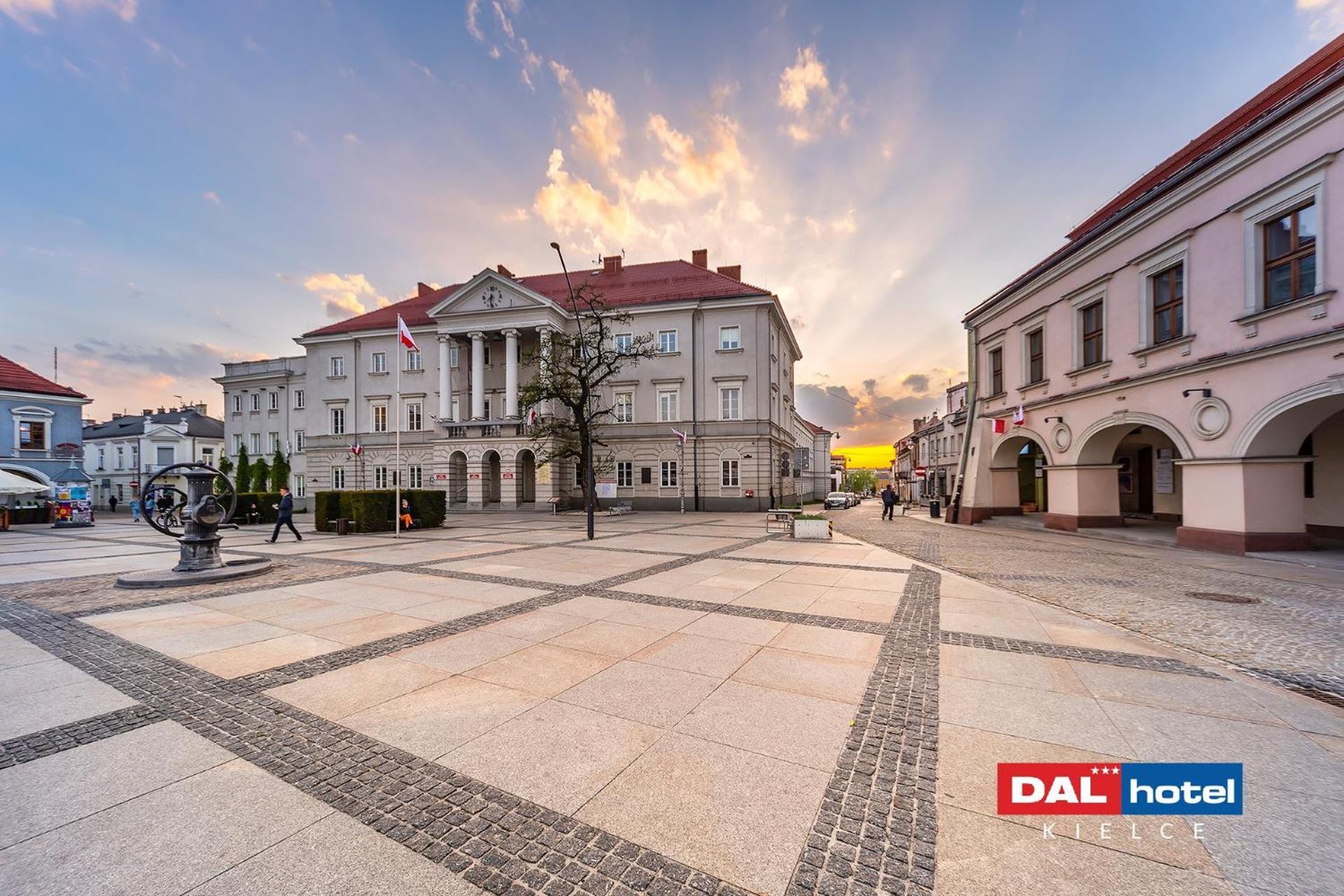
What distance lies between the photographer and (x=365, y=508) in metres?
19.5

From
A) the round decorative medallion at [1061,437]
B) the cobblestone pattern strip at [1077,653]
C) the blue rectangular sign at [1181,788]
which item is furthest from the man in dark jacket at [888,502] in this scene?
the blue rectangular sign at [1181,788]

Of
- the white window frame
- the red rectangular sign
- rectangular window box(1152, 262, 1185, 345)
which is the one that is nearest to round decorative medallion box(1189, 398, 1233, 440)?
the white window frame

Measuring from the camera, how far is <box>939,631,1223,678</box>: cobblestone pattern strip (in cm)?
515

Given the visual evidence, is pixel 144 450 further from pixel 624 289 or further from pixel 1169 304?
pixel 1169 304

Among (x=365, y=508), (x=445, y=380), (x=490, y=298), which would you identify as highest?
(x=490, y=298)

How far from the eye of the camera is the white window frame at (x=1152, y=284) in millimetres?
13844

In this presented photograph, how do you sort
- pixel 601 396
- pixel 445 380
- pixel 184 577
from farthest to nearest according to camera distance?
pixel 445 380, pixel 601 396, pixel 184 577

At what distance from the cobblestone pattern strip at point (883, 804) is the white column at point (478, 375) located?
112 ft

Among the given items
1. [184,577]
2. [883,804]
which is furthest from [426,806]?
[184,577]

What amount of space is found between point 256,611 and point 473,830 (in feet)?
22.6

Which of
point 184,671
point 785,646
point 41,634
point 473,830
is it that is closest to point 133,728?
point 184,671

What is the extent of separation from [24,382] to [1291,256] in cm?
5915

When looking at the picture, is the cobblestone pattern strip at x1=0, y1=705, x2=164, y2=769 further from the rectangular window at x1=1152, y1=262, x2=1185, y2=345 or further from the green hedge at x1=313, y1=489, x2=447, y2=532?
the rectangular window at x1=1152, y1=262, x2=1185, y2=345

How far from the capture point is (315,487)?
133 feet
